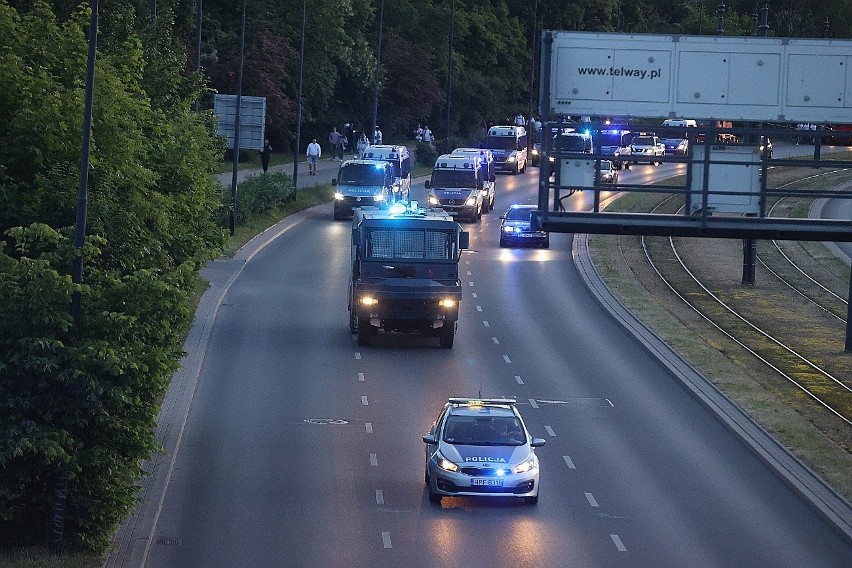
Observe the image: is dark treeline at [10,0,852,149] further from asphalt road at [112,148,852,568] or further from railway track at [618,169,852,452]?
railway track at [618,169,852,452]

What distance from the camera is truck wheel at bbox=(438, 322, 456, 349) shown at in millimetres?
33812

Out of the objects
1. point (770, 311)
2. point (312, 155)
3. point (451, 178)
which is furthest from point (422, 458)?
point (312, 155)

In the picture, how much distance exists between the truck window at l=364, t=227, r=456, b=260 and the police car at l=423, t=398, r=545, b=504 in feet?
39.2

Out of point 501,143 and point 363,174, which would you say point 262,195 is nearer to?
point 363,174

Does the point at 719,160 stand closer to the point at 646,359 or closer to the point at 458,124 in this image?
the point at 646,359

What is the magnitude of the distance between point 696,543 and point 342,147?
64.5 meters

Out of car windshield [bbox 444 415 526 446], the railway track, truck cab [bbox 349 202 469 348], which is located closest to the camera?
car windshield [bbox 444 415 526 446]

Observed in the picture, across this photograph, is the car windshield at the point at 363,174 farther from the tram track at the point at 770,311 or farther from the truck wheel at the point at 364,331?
the truck wheel at the point at 364,331

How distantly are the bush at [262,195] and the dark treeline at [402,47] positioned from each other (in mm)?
5797

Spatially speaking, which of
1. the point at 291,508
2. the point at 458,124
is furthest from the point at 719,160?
the point at 458,124

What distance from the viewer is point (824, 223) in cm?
2217

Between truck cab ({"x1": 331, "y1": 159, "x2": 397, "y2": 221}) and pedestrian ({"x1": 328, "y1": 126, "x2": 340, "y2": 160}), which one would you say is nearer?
truck cab ({"x1": 331, "y1": 159, "x2": 397, "y2": 221})

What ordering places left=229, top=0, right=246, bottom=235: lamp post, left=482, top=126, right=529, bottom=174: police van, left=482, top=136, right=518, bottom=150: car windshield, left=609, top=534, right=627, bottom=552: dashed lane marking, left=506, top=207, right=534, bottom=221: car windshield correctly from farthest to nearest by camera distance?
left=482, top=136, right=518, bottom=150: car windshield → left=482, top=126, right=529, bottom=174: police van → left=506, top=207, right=534, bottom=221: car windshield → left=229, top=0, right=246, bottom=235: lamp post → left=609, top=534, right=627, bottom=552: dashed lane marking

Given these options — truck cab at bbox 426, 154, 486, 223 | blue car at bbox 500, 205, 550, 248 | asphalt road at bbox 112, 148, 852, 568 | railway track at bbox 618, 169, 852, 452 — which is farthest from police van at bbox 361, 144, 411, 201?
asphalt road at bbox 112, 148, 852, 568
